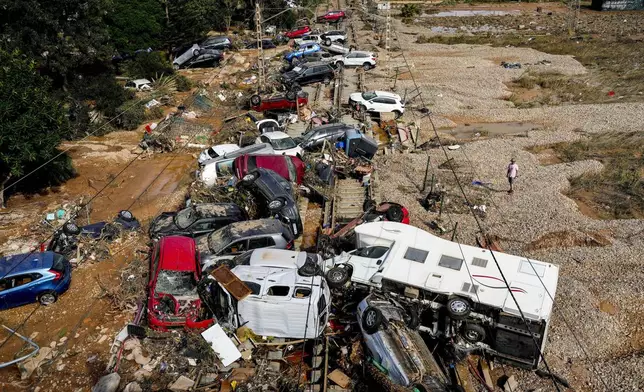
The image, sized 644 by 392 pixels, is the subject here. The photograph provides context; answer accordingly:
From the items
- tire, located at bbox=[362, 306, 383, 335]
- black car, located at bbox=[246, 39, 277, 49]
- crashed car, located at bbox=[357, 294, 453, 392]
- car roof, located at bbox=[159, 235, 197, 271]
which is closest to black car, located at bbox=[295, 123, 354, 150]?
car roof, located at bbox=[159, 235, 197, 271]

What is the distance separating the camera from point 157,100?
30.5 metres

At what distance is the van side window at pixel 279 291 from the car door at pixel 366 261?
1682 mm

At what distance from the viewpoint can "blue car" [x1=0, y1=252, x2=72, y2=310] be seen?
43.7 ft

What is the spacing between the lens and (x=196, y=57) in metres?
38.4

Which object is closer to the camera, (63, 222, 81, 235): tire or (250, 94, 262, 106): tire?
(63, 222, 81, 235): tire

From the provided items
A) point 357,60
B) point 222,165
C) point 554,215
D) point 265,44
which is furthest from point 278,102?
point 265,44

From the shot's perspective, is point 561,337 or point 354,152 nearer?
point 561,337

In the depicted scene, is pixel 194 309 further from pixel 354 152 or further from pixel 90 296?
pixel 354 152

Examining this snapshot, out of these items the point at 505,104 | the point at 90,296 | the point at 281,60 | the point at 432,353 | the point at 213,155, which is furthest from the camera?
the point at 281,60

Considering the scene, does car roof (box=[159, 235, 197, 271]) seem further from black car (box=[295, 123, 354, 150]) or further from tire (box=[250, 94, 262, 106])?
tire (box=[250, 94, 262, 106])

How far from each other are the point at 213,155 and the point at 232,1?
3095 centimetres

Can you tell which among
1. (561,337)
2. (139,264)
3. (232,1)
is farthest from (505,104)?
(232,1)

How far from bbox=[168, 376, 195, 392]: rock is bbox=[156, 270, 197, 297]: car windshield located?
2226mm

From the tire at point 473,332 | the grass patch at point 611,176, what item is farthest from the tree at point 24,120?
the grass patch at point 611,176
